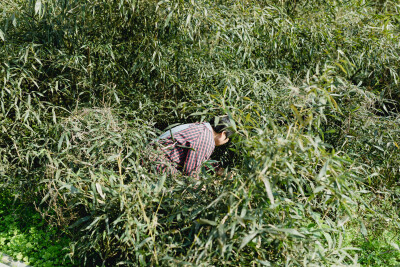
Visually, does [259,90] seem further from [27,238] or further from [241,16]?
[27,238]

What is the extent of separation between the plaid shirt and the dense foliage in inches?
5.4

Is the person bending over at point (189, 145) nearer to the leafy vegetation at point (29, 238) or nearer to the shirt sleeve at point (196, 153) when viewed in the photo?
the shirt sleeve at point (196, 153)

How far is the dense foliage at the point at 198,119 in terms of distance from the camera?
1988mm

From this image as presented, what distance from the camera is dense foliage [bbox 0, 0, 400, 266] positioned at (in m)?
1.99

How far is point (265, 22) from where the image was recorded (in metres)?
3.56

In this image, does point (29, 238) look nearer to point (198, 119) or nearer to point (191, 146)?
point (191, 146)

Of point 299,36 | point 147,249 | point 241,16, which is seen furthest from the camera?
point 299,36

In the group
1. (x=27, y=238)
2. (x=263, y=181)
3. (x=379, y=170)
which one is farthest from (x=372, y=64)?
(x=27, y=238)

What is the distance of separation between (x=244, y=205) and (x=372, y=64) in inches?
109

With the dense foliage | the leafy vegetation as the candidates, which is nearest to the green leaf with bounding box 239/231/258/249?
the dense foliage

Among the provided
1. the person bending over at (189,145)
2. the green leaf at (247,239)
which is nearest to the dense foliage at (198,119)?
the green leaf at (247,239)

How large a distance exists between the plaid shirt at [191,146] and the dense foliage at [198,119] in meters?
0.14

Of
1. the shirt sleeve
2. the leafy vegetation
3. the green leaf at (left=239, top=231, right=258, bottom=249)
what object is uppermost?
the green leaf at (left=239, top=231, right=258, bottom=249)

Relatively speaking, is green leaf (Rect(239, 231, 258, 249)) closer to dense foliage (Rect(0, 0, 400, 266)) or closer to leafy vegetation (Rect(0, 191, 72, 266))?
dense foliage (Rect(0, 0, 400, 266))
